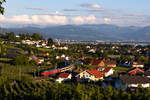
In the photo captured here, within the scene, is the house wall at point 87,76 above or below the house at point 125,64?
above

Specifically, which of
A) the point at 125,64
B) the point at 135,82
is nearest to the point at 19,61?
the point at 135,82

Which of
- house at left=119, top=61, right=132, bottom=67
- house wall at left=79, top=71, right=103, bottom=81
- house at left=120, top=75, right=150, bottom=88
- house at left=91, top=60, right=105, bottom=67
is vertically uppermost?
house at left=120, top=75, right=150, bottom=88

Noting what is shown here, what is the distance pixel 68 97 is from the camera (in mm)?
11320

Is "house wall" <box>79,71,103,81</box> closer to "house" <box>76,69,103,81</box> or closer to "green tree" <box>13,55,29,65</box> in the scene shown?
"house" <box>76,69,103,81</box>

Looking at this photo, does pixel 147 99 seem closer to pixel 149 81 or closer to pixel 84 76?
pixel 149 81

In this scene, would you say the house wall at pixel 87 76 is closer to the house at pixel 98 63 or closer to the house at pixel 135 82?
the house at pixel 135 82

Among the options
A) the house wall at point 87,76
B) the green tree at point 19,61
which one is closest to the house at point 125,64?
the house wall at point 87,76

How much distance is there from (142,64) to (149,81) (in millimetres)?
16321

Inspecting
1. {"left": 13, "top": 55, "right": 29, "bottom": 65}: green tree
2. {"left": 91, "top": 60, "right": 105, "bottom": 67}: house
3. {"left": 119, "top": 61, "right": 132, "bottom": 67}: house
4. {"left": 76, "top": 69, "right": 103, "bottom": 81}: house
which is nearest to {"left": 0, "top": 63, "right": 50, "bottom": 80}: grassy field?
{"left": 13, "top": 55, "right": 29, "bottom": 65}: green tree

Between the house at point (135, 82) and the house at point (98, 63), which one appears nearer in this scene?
the house at point (135, 82)

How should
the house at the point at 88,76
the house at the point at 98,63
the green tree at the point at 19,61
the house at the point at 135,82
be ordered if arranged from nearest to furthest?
the house at the point at 135,82, the house at the point at 88,76, the green tree at the point at 19,61, the house at the point at 98,63

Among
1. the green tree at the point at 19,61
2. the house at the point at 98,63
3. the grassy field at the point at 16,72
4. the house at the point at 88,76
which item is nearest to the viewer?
the grassy field at the point at 16,72

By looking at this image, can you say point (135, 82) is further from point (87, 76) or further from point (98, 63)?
point (98, 63)

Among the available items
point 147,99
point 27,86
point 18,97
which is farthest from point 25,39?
point 147,99
